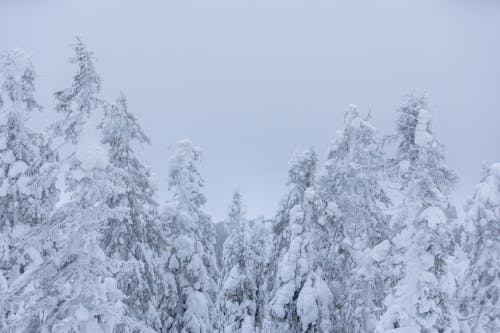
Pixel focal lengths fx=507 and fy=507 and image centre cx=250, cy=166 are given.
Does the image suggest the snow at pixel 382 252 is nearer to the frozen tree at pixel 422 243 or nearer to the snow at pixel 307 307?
the frozen tree at pixel 422 243

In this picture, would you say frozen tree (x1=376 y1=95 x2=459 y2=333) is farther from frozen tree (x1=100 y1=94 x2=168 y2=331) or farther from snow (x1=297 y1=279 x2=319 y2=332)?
frozen tree (x1=100 y1=94 x2=168 y2=331)

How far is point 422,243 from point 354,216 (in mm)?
5133

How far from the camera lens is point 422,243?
14438 millimetres

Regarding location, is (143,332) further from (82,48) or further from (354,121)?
(354,121)

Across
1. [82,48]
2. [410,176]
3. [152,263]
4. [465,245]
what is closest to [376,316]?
[465,245]

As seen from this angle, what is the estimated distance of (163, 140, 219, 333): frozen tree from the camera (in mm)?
23781

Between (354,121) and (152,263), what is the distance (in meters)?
9.51

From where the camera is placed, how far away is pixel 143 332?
1567 centimetres

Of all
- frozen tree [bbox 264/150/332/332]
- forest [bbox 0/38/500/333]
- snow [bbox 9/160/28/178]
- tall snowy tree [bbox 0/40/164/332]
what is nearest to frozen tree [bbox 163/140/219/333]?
forest [bbox 0/38/500/333]

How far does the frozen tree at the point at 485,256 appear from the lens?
63.6ft

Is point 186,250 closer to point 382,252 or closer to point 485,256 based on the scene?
point 382,252

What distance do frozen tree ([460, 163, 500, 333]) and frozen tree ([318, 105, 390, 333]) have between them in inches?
143

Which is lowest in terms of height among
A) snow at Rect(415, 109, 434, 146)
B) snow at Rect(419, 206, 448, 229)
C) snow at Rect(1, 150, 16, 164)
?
snow at Rect(419, 206, 448, 229)

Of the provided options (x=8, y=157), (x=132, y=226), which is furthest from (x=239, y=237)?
(x=8, y=157)
